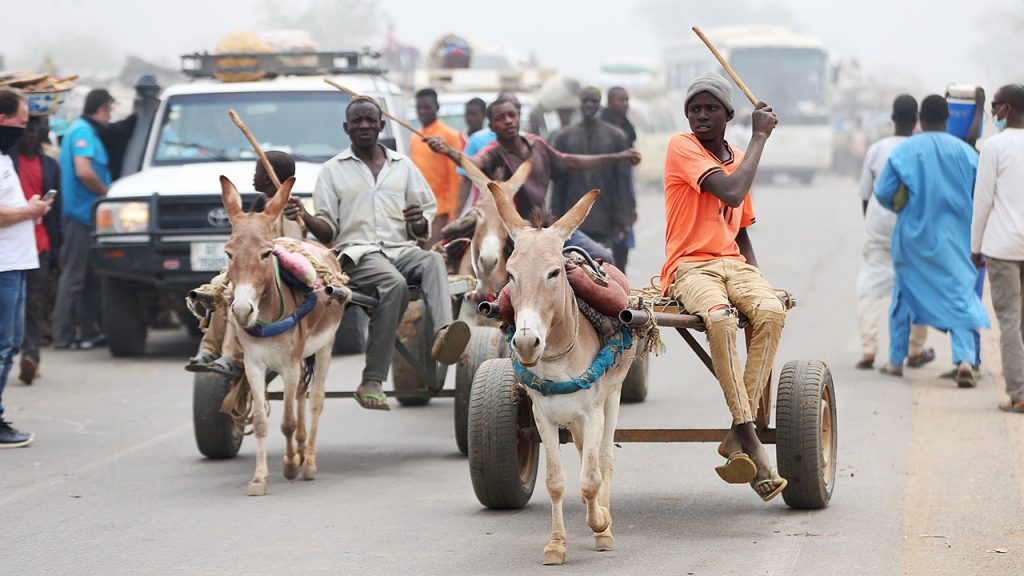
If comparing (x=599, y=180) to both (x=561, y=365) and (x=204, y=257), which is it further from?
(x=561, y=365)

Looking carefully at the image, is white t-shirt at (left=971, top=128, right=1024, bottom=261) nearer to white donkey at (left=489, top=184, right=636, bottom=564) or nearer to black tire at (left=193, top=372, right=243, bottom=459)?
white donkey at (left=489, top=184, right=636, bottom=564)

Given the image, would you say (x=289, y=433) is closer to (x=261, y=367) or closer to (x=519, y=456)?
(x=261, y=367)

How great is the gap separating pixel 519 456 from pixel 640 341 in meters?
1.10

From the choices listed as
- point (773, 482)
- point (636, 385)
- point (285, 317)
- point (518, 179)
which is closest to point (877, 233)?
point (636, 385)

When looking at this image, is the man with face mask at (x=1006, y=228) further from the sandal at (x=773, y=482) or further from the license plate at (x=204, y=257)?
the license plate at (x=204, y=257)

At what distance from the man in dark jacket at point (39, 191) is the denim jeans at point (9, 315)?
281 cm

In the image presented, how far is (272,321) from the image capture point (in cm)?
900

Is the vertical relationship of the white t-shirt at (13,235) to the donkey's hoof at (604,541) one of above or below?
above

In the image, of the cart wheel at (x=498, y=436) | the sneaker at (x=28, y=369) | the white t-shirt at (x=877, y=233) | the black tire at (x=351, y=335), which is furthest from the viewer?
the black tire at (x=351, y=335)

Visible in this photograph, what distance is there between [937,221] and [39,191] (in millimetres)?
7467

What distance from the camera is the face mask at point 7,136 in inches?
417

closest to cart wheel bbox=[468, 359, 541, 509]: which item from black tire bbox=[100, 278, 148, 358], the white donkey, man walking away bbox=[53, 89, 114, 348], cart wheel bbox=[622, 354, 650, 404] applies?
the white donkey

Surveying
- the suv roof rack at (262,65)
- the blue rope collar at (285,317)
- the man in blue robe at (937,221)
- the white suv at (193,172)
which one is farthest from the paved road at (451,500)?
the suv roof rack at (262,65)

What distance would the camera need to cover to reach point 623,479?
9172 millimetres
